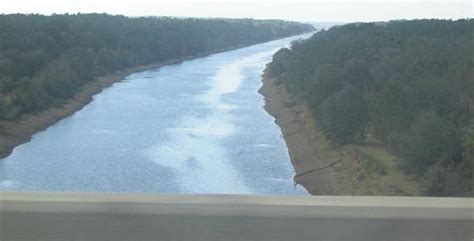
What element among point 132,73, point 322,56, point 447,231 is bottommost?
point 132,73

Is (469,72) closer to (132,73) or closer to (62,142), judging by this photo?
(62,142)

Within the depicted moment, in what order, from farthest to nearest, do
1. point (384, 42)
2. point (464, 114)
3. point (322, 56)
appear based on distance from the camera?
point (322, 56), point (384, 42), point (464, 114)

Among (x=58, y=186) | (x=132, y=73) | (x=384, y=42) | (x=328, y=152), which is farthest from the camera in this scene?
(x=132, y=73)

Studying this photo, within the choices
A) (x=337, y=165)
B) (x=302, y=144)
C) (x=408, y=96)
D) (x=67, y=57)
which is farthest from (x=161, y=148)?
(x=67, y=57)

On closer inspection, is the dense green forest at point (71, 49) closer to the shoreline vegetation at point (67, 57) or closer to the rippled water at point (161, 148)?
Answer: the shoreline vegetation at point (67, 57)

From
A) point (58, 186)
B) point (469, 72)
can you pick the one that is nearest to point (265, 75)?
point (469, 72)

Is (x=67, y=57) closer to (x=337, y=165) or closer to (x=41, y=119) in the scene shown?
(x=41, y=119)

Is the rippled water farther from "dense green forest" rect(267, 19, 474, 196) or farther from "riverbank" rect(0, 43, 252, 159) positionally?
"dense green forest" rect(267, 19, 474, 196)
